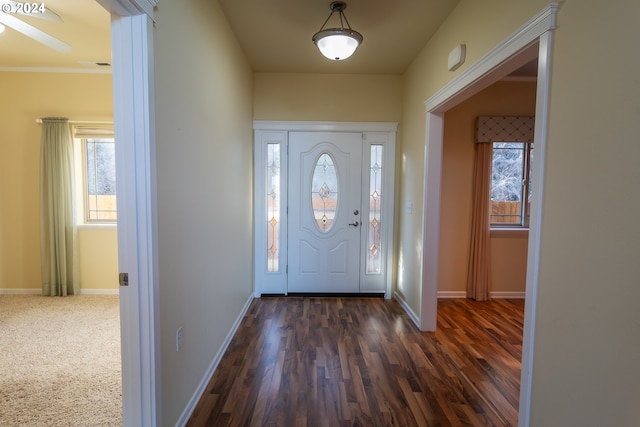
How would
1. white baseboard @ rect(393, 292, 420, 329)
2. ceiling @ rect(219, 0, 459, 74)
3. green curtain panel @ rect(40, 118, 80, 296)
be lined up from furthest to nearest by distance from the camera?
green curtain panel @ rect(40, 118, 80, 296), white baseboard @ rect(393, 292, 420, 329), ceiling @ rect(219, 0, 459, 74)

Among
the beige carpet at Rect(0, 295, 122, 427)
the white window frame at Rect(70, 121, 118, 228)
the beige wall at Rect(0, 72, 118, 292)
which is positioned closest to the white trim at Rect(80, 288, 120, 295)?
the beige carpet at Rect(0, 295, 122, 427)

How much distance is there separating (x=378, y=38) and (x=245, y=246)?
2.53 meters

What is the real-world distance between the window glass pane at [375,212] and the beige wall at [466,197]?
79 centimetres

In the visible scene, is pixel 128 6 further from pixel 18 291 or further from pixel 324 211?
pixel 18 291

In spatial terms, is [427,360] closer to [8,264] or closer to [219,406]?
[219,406]

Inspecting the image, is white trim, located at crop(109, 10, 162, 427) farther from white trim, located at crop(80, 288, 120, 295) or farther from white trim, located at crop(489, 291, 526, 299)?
white trim, located at crop(489, 291, 526, 299)

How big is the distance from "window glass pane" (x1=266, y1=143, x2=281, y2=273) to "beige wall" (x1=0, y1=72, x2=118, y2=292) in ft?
6.46

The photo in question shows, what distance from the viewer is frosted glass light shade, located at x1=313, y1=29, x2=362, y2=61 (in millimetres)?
2309

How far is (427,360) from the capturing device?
8.18 ft

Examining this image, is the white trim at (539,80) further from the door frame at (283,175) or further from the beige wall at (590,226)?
the door frame at (283,175)

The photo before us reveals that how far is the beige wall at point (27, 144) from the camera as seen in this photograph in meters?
3.69

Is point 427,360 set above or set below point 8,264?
below

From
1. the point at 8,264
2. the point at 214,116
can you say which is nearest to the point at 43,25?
the point at 214,116

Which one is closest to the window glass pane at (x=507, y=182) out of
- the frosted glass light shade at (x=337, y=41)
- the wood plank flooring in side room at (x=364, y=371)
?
the wood plank flooring in side room at (x=364, y=371)
